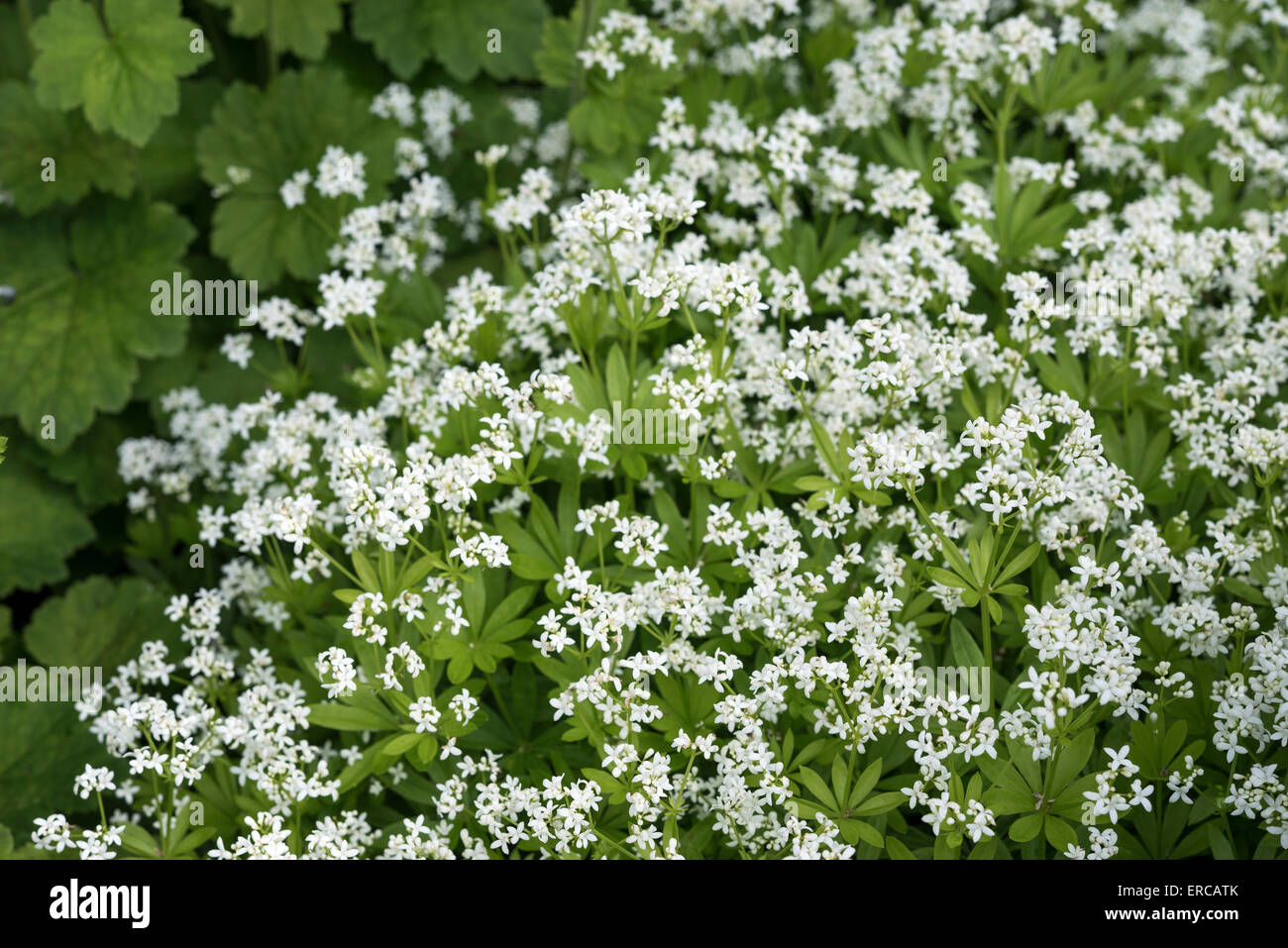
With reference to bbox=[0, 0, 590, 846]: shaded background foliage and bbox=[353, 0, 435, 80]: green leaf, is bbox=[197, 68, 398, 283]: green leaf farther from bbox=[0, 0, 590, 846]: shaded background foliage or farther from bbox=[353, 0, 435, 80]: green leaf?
bbox=[353, 0, 435, 80]: green leaf

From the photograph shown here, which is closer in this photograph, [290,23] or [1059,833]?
[1059,833]

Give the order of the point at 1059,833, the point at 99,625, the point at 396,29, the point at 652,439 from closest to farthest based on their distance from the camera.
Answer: the point at 1059,833 → the point at 652,439 → the point at 99,625 → the point at 396,29

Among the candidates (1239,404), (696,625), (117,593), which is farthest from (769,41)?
(117,593)

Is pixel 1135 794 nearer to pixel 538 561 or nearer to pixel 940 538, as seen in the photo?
pixel 940 538

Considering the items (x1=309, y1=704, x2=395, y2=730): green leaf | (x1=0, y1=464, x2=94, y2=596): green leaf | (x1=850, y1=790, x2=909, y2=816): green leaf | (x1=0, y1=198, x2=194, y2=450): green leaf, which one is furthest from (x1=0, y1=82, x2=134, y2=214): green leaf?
(x1=850, y1=790, x2=909, y2=816): green leaf

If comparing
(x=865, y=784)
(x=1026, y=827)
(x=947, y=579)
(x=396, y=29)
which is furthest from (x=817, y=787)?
(x=396, y=29)

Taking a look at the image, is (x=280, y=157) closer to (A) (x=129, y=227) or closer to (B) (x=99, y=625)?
(A) (x=129, y=227)

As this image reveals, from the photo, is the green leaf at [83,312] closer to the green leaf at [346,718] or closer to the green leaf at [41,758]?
the green leaf at [41,758]
